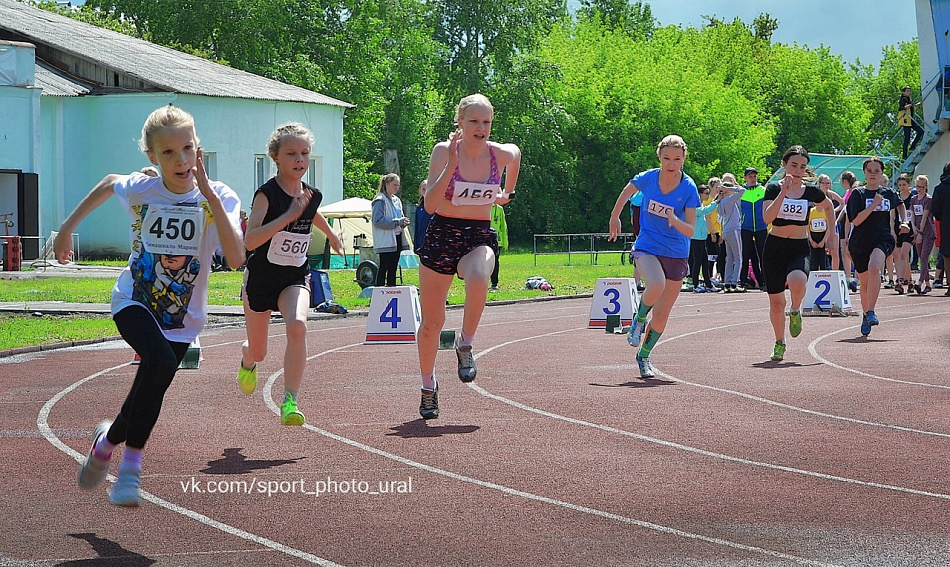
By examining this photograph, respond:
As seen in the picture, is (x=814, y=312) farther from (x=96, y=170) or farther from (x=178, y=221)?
(x=96, y=170)

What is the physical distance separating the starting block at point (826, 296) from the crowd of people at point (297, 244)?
10.0ft

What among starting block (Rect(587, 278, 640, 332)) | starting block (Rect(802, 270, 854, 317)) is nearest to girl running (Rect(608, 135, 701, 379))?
starting block (Rect(587, 278, 640, 332))

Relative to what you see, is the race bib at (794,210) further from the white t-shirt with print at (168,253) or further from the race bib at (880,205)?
the white t-shirt with print at (168,253)

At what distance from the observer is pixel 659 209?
1212 centimetres

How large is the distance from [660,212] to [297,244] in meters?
4.47

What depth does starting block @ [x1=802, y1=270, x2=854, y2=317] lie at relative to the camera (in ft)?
64.7

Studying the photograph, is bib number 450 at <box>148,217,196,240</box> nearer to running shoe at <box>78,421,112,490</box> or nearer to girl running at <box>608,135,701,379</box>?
running shoe at <box>78,421,112,490</box>

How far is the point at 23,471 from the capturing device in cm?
762

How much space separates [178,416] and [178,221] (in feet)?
11.7

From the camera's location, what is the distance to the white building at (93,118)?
37656 mm

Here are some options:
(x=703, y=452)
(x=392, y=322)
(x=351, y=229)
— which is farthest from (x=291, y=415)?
(x=351, y=229)

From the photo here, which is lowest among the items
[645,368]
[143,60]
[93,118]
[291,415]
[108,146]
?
[645,368]

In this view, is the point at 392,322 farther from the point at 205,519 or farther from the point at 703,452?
the point at 205,519

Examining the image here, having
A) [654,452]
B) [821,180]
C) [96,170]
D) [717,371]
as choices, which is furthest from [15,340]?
[96,170]
